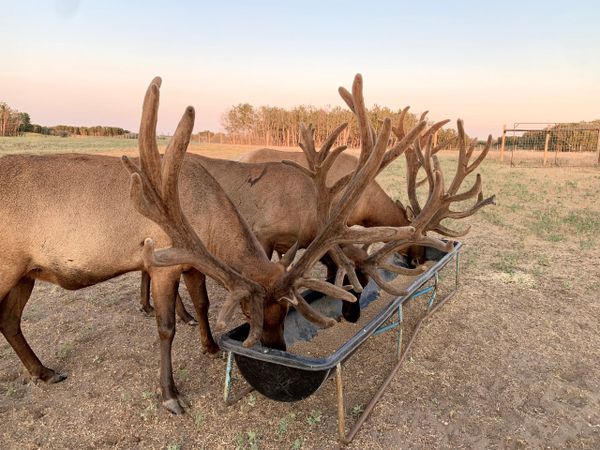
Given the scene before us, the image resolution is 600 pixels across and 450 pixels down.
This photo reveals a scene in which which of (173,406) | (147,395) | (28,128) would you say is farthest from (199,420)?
(28,128)

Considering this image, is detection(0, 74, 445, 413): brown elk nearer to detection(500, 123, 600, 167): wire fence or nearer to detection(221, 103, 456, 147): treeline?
detection(500, 123, 600, 167): wire fence

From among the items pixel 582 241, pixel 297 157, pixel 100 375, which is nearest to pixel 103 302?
pixel 100 375

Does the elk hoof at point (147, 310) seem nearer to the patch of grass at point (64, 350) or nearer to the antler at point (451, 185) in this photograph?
the patch of grass at point (64, 350)

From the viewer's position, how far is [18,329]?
3.76 metres

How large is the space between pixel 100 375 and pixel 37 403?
1.69ft

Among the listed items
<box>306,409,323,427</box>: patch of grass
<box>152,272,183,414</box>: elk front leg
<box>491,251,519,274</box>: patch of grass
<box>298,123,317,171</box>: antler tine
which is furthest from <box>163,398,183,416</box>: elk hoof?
<box>491,251,519,274</box>: patch of grass

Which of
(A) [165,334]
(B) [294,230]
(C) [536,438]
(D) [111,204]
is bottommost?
(C) [536,438]

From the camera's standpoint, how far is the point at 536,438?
316 centimetres

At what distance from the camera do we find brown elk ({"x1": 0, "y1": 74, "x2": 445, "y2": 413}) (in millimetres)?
2877

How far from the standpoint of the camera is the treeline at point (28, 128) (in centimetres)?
6316

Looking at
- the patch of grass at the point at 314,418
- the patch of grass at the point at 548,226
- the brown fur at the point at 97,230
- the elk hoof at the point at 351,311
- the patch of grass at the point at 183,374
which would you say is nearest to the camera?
the brown fur at the point at 97,230

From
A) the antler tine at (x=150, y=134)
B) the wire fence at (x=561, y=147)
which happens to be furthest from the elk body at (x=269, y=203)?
the wire fence at (x=561, y=147)

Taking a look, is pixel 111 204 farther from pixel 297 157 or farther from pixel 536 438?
pixel 297 157

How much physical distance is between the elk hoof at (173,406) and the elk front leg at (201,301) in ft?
2.85
